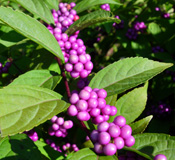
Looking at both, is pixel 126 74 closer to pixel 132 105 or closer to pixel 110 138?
pixel 132 105

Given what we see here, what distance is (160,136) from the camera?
1.43 m

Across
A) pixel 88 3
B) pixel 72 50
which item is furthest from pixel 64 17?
pixel 72 50

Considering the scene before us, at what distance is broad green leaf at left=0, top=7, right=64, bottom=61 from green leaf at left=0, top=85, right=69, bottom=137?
0.34 meters

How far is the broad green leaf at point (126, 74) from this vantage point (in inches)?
58.9

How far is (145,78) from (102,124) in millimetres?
471

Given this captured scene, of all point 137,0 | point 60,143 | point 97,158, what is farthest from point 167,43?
point 97,158

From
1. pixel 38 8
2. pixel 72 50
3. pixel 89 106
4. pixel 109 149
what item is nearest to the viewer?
pixel 109 149

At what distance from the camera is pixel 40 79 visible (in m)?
1.75

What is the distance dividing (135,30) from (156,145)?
100 inches

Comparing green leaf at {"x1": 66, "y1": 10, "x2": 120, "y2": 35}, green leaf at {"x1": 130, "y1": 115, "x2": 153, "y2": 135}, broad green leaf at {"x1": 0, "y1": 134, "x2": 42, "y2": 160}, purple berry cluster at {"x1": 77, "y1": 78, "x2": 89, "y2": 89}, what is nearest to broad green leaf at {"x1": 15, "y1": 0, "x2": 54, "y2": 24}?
green leaf at {"x1": 66, "y1": 10, "x2": 120, "y2": 35}

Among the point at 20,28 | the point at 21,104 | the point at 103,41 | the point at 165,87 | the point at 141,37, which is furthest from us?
the point at 103,41

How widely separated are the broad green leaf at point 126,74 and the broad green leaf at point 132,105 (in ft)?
0.98

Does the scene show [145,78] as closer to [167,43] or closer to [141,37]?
[167,43]

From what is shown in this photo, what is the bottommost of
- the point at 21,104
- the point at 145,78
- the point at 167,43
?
the point at 167,43
